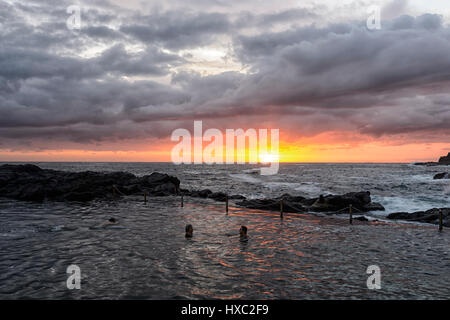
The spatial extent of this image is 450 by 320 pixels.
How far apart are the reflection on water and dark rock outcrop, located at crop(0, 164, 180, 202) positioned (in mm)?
13493

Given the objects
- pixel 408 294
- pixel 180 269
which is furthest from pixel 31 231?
pixel 408 294

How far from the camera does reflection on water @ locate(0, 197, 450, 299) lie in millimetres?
9250

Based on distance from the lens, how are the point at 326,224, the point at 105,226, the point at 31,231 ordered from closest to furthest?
the point at 31,231 → the point at 105,226 → the point at 326,224

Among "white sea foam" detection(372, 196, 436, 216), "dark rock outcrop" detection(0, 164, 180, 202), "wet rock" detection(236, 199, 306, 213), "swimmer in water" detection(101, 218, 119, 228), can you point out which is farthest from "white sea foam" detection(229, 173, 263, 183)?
"swimmer in water" detection(101, 218, 119, 228)

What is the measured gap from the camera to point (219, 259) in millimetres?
12234

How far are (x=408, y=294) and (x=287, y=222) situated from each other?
12520 millimetres

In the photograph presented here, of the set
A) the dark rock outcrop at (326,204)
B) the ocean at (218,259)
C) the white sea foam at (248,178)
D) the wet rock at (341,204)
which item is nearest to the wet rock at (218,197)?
the dark rock outcrop at (326,204)

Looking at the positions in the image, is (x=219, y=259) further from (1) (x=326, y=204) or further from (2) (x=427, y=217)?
(2) (x=427, y=217)

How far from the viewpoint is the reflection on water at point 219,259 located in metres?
9.25

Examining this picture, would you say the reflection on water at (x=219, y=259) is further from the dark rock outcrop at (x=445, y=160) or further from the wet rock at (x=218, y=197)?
the dark rock outcrop at (x=445, y=160)

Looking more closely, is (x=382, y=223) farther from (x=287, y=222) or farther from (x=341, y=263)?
(x=341, y=263)

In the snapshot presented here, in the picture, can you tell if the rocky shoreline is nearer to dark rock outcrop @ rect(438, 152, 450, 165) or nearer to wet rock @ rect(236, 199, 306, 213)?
wet rock @ rect(236, 199, 306, 213)

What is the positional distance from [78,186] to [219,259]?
99.7 ft
